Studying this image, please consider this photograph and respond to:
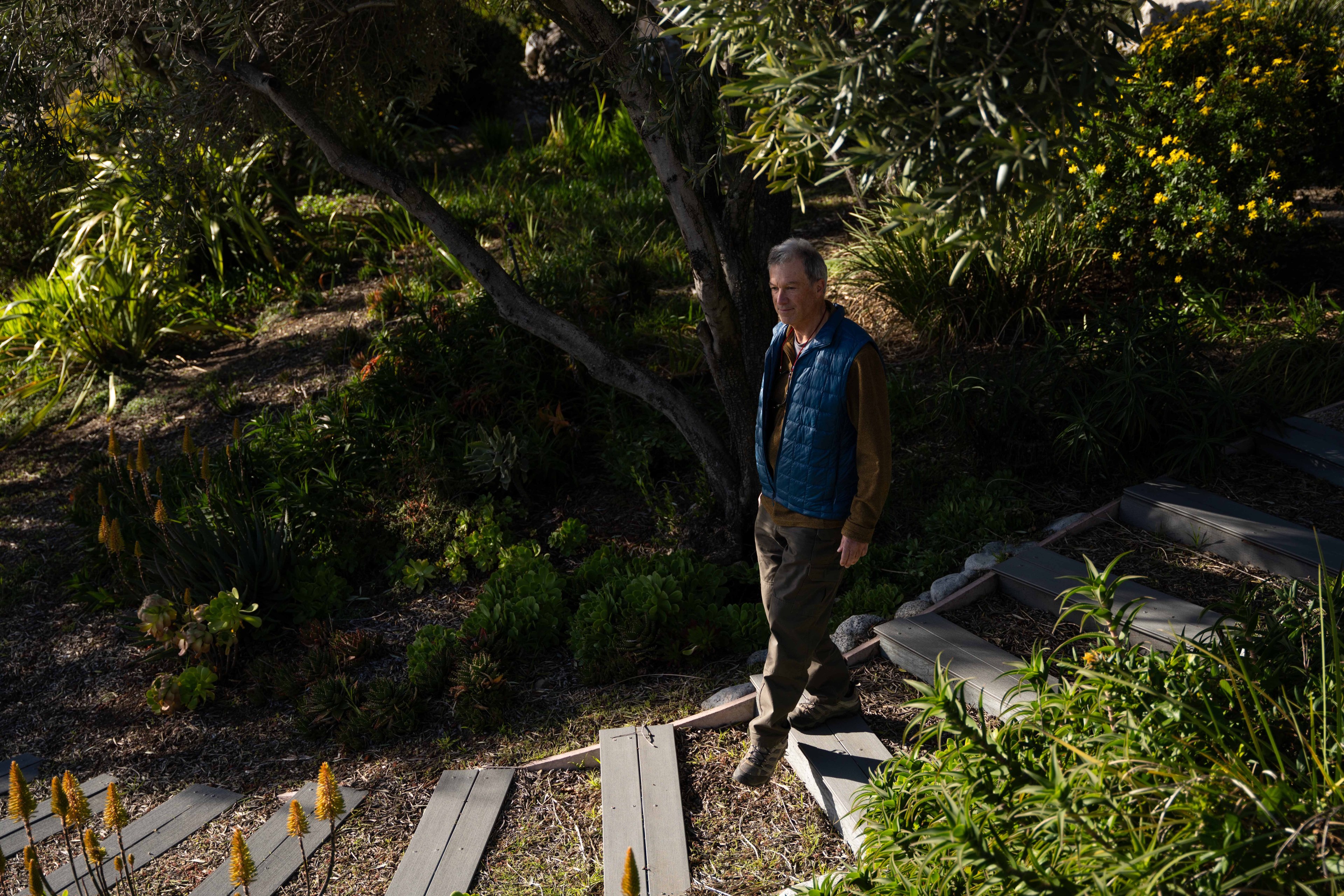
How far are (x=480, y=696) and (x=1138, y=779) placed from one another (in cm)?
257

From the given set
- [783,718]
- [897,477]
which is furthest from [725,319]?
[783,718]

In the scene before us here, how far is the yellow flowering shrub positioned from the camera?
542 centimetres

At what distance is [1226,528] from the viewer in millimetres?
4004

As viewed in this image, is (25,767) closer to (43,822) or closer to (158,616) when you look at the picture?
(43,822)

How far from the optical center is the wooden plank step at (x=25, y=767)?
403 centimetres

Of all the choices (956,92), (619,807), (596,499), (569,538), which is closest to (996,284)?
(596,499)

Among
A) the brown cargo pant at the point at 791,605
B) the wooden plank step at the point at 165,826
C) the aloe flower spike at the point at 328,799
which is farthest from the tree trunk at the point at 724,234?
the wooden plank step at the point at 165,826

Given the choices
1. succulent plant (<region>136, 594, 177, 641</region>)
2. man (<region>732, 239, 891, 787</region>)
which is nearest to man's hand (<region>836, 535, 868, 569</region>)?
man (<region>732, 239, 891, 787</region>)

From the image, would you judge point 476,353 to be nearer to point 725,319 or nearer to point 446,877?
point 725,319

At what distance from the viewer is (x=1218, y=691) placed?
2455 mm

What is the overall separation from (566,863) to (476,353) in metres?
3.59

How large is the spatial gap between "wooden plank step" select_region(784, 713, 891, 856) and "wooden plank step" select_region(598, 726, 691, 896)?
0.45 m

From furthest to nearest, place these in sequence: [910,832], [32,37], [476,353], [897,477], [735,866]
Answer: [476,353], [897,477], [32,37], [735,866], [910,832]

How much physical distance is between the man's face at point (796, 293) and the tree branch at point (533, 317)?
6.19ft
